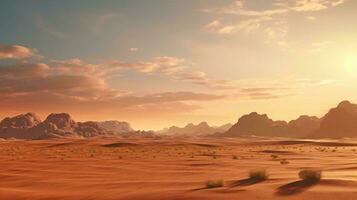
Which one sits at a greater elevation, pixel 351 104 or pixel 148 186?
pixel 351 104

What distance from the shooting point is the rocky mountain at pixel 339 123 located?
170 meters

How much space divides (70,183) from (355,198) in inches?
479

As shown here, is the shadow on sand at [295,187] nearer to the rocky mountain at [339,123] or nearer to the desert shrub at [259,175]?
the desert shrub at [259,175]

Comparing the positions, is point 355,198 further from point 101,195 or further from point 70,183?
point 70,183

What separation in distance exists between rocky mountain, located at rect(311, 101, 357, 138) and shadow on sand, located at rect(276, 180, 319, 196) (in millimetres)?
163531

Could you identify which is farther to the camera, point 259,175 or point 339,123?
point 339,123

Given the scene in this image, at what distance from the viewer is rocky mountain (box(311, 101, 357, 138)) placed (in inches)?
6673

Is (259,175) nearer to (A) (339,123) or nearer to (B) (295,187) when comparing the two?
(B) (295,187)

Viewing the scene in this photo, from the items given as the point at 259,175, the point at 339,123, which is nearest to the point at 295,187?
the point at 259,175

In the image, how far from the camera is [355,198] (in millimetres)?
10164

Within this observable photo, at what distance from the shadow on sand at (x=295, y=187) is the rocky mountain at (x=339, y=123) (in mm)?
163531

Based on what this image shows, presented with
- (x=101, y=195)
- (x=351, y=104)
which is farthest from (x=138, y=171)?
(x=351, y=104)

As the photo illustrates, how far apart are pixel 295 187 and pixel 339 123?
172092 mm

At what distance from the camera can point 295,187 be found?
12.4m
